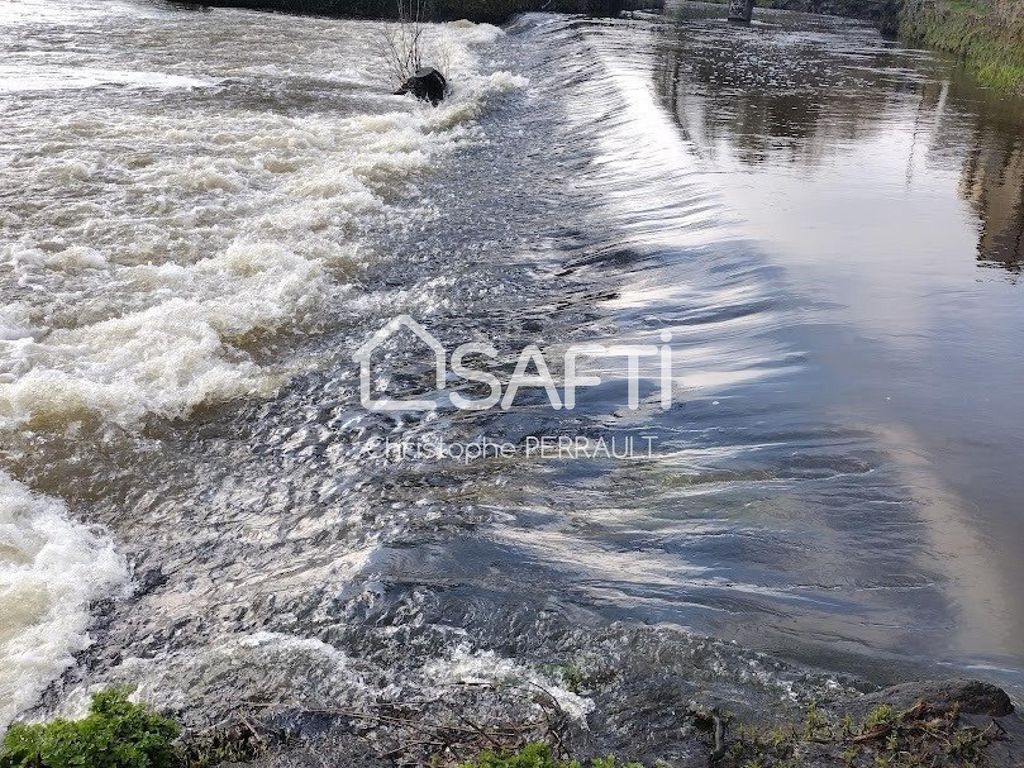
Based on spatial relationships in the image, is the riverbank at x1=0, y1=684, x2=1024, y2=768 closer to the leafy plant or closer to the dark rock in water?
the leafy plant

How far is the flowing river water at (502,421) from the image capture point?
10.5 ft

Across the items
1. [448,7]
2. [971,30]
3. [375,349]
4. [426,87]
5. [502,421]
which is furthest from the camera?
[448,7]

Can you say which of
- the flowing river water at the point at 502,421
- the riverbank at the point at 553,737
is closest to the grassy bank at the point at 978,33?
the flowing river water at the point at 502,421

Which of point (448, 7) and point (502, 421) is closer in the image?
point (502, 421)

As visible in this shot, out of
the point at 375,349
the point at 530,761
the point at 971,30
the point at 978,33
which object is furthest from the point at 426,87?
the point at 971,30

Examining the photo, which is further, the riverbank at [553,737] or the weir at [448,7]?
the weir at [448,7]

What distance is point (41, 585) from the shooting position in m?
3.62

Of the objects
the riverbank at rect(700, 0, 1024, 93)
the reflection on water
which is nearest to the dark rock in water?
the reflection on water

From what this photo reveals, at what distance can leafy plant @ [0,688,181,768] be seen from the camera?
2377 mm

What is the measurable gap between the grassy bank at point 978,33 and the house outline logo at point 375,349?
15393mm

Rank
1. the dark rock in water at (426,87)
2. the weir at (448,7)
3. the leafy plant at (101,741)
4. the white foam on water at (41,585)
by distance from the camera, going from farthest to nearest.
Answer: the weir at (448,7)
the dark rock in water at (426,87)
the white foam on water at (41,585)
the leafy plant at (101,741)

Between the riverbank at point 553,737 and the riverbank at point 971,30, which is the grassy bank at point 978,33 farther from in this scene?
the riverbank at point 553,737

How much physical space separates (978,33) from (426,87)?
1650 centimetres

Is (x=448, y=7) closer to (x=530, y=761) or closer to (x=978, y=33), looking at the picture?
(x=978, y=33)
